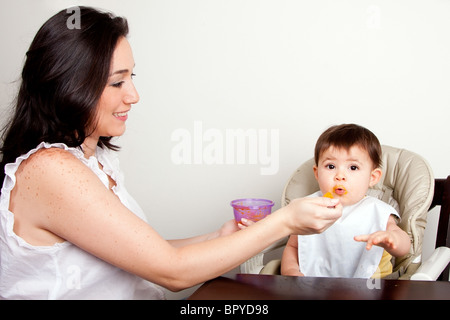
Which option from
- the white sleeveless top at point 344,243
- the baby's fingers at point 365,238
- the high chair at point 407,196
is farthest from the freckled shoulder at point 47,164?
the white sleeveless top at point 344,243

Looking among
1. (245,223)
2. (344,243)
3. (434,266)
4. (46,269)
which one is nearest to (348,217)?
(344,243)

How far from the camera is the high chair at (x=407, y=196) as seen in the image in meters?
1.54

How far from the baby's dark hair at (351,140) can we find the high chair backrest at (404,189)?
13 centimetres

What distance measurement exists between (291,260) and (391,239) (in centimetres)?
49

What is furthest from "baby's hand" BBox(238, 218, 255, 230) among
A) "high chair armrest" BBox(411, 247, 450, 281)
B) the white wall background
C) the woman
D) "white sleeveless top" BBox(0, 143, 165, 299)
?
the white wall background

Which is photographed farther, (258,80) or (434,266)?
(258,80)

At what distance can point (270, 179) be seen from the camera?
7.92 feet

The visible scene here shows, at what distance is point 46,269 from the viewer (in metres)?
1.13

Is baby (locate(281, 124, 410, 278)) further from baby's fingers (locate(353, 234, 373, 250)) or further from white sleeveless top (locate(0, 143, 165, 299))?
white sleeveless top (locate(0, 143, 165, 299))

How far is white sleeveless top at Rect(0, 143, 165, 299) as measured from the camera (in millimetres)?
1092

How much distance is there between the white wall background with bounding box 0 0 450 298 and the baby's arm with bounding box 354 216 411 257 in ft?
2.58

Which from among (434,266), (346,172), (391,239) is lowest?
(434,266)

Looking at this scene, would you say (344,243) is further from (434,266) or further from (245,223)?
(245,223)

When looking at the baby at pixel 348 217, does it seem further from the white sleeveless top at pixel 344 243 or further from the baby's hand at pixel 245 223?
the baby's hand at pixel 245 223
